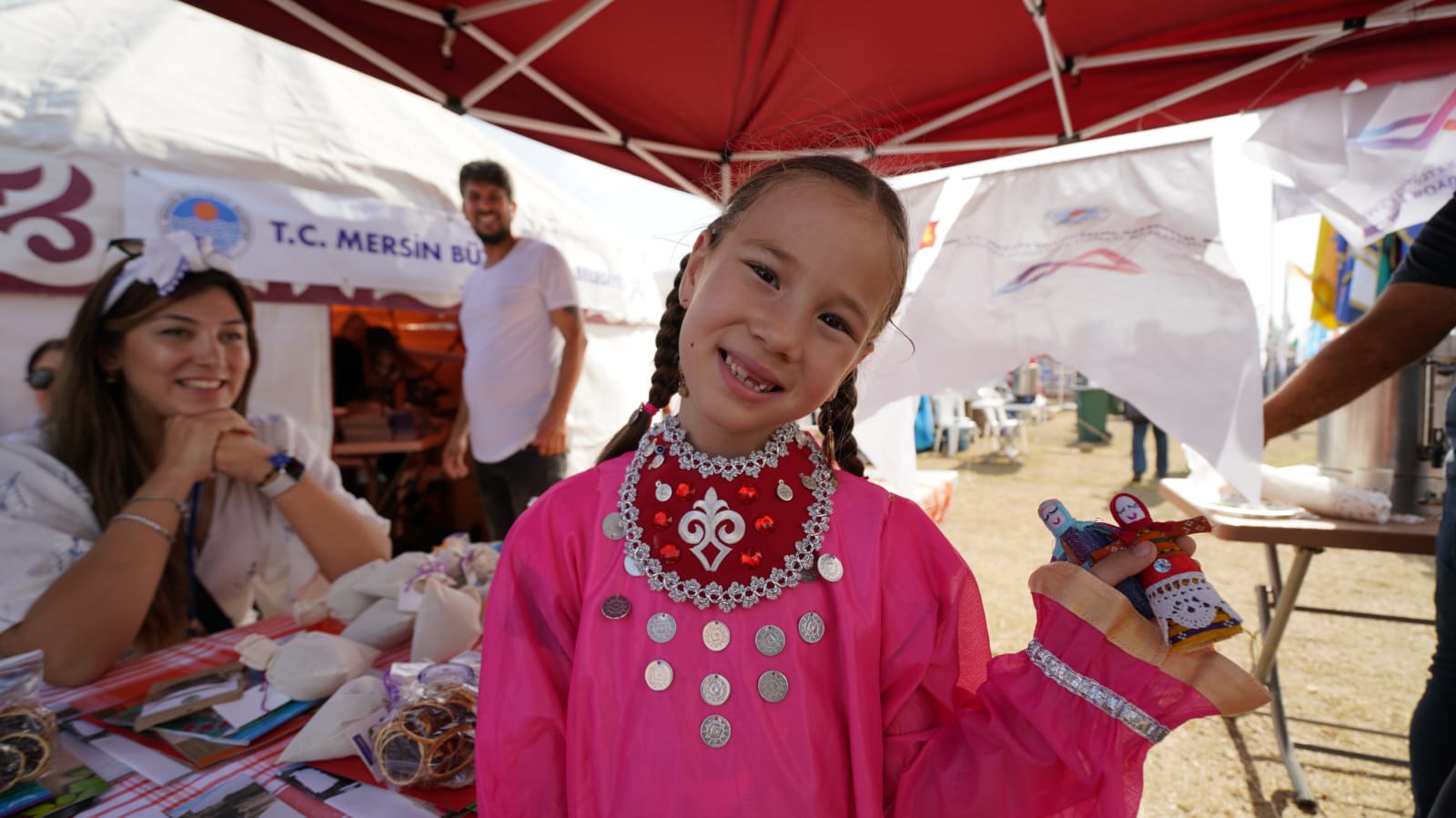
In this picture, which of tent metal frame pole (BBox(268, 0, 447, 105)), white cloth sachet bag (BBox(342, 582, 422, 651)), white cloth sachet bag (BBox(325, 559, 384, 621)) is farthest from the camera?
tent metal frame pole (BBox(268, 0, 447, 105))

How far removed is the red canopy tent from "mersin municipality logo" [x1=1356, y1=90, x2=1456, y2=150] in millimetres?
141

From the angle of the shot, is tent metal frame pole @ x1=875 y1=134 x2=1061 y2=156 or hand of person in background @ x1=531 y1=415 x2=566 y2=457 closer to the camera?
tent metal frame pole @ x1=875 y1=134 x2=1061 y2=156

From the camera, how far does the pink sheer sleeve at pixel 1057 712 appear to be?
29.7 inches

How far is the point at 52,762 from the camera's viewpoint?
3.54 ft

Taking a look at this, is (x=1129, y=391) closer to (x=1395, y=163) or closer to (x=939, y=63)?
(x=1395, y=163)

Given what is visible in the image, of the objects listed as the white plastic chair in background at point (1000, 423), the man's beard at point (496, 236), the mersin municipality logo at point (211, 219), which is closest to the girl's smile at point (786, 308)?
the man's beard at point (496, 236)

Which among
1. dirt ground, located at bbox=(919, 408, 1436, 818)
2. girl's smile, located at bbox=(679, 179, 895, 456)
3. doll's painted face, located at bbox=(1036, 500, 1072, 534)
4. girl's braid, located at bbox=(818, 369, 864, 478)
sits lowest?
dirt ground, located at bbox=(919, 408, 1436, 818)

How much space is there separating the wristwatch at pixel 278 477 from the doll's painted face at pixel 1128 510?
1.95 meters

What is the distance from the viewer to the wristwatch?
185 cm

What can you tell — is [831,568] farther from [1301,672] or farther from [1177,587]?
[1301,672]

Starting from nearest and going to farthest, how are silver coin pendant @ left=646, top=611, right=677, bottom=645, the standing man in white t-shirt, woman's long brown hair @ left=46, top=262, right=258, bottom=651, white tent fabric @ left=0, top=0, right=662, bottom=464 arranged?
silver coin pendant @ left=646, top=611, right=677, bottom=645, woman's long brown hair @ left=46, top=262, right=258, bottom=651, the standing man in white t-shirt, white tent fabric @ left=0, top=0, right=662, bottom=464

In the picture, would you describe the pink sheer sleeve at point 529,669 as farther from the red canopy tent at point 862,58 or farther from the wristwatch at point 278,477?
the red canopy tent at point 862,58

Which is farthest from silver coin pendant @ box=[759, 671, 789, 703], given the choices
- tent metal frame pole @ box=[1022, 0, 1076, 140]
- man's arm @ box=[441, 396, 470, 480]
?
man's arm @ box=[441, 396, 470, 480]

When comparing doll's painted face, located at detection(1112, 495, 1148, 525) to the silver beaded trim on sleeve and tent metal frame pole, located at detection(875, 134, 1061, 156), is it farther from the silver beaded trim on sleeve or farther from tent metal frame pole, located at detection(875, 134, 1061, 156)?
tent metal frame pole, located at detection(875, 134, 1061, 156)
